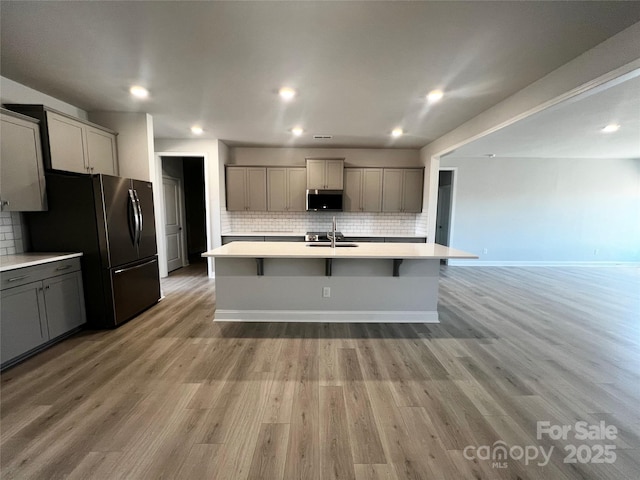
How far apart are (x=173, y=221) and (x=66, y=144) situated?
318 cm

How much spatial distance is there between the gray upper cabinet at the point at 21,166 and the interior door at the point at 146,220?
0.80 meters

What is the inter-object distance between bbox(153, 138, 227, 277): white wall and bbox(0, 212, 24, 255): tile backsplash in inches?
83.2

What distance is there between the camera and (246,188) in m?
5.16

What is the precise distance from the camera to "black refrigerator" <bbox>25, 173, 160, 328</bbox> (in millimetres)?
2643

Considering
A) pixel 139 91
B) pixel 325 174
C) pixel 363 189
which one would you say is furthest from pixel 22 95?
pixel 363 189

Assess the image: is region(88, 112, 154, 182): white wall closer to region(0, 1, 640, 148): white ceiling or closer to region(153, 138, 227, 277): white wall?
region(0, 1, 640, 148): white ceiling

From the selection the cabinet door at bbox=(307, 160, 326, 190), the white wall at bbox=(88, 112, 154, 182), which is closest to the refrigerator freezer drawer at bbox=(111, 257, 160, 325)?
the white wall at bbox=(88, 112, 154, 182)

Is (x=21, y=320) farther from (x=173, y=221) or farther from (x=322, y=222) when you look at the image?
(x=322, y=222)

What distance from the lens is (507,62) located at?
7.08 ft

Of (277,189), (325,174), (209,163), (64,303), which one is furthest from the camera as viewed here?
(277,189)

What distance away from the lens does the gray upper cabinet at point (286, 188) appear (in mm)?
5168

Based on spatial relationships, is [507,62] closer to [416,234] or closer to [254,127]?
[254,127]

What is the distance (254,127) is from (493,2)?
3.22 m

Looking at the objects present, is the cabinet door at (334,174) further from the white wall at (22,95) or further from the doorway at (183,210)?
the white wall at (22,95)
